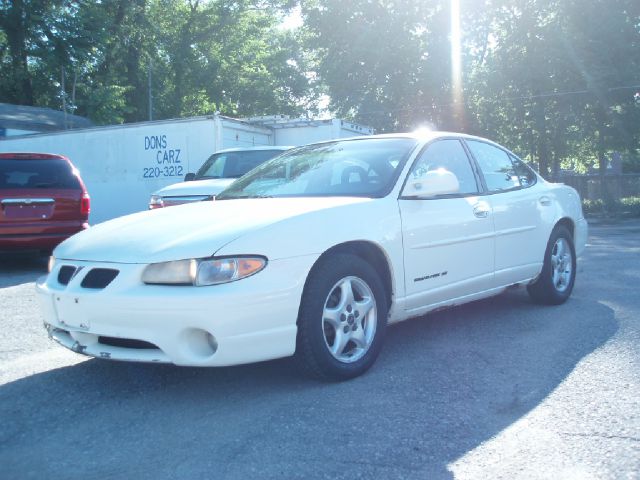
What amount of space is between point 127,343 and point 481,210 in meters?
2.78

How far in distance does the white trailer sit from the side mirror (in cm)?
1097

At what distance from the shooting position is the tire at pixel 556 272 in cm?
594

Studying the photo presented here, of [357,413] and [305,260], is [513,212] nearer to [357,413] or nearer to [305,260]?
[305,260]

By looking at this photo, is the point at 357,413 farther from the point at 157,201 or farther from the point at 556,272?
the point at 157,201

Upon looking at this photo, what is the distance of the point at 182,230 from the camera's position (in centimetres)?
382

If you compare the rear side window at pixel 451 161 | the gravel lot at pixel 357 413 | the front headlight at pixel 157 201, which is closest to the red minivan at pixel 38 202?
the front headlight at pixel 157 201

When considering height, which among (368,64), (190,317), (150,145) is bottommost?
(190,317)

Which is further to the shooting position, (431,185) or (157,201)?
(157,201)

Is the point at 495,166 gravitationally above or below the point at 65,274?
above

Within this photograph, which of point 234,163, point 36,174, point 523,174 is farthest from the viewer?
point 234,163

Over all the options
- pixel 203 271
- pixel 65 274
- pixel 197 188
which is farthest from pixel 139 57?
pixel 203 271

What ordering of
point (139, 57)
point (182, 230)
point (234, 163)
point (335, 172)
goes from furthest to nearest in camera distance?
point (139, 57) → point (234, 163) → point (335, 172) → point (182, 230)

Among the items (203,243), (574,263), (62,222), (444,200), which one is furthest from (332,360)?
(62,222)

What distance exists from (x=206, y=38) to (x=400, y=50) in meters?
13.4
